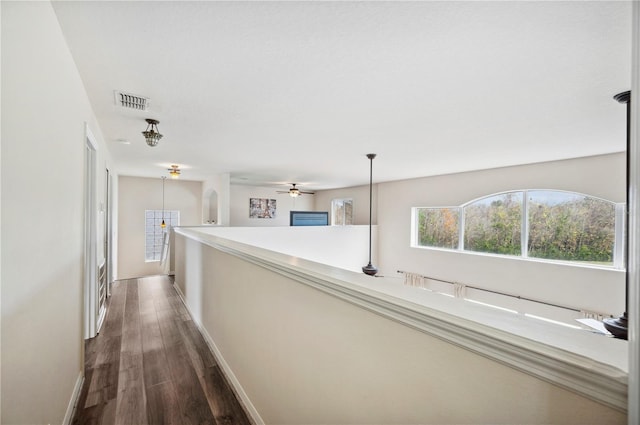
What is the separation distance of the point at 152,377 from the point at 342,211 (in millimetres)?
7371

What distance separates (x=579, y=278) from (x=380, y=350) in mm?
4803

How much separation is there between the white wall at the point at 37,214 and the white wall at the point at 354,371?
3.35 ft

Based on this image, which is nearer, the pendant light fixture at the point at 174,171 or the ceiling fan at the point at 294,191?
the pendant light fixture at the point at 174,171

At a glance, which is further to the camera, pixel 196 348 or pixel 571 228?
pixel 571 228

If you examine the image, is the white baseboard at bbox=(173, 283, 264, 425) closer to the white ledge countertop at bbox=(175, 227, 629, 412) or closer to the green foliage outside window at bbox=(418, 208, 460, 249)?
the white ledge countertop at bbox=(175, 227, 629, 412)

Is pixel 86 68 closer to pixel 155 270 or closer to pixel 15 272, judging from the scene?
pixel 15 272

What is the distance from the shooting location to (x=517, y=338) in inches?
24.3

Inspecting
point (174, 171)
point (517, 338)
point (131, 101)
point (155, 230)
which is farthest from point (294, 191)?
point (517, 338)

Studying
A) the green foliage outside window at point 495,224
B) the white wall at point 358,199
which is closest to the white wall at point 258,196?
the white wall at point 358,199

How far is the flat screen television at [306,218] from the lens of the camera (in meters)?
6.69

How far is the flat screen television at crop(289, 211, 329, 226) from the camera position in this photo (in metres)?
6.69

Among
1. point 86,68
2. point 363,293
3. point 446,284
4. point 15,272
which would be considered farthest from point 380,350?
point 446,284

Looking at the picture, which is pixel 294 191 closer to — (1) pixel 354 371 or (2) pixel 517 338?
(1) pixel 354 371

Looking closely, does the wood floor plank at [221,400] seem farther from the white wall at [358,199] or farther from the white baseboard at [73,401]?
the white wall at [358,199]
